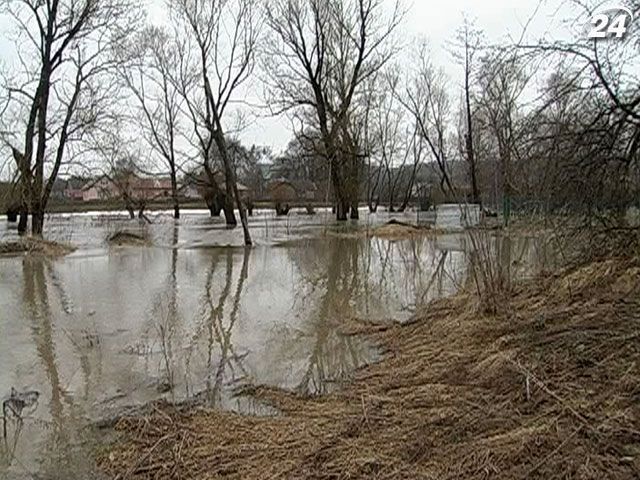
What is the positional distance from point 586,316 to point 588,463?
8.68 ft

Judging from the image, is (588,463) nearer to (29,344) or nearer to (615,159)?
(615,159)

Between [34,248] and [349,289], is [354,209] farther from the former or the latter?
[349,289]

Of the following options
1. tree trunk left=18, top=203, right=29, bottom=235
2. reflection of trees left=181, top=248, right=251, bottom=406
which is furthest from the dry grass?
reflection of trees left=181, top=248, right=251, bottom=406

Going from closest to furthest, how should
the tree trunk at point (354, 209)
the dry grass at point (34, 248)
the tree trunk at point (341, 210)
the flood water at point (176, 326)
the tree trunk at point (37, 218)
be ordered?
the flood water at point (176, 326)
the dry grass at point (34, 248)
the tree trunk at point (37, 218)
the tree trunk at point (341, 210)
the tree trunk at point (354, 209)

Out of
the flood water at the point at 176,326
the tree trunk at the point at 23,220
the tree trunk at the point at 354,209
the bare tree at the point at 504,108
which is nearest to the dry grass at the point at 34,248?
the flood water at the point at 176,326

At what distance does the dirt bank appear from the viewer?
3324 millimetres

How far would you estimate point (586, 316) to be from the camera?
5.52 m

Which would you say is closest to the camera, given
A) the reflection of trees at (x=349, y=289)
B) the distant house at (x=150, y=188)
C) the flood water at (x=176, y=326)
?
the flood water at (x=176, y=326)

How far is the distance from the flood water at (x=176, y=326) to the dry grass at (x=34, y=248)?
0.90m

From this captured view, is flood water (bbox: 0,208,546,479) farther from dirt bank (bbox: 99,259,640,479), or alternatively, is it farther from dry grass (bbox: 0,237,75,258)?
dry grass (bbox: 0,237,75,258)

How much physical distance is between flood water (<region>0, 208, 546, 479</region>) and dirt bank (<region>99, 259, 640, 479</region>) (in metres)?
0.47

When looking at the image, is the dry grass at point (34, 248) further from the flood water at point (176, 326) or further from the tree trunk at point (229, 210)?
the tree trunk at point (229, 210)

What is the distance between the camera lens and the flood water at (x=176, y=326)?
5070 mm

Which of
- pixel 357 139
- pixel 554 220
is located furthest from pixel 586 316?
pixel 357 139
